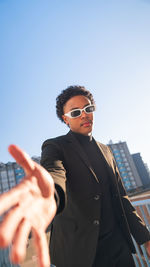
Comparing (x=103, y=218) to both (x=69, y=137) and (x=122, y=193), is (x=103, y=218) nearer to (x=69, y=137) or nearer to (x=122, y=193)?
(x=122, y=193)

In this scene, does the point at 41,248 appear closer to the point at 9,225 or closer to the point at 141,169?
the point at 9,225

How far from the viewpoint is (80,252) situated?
1.24m

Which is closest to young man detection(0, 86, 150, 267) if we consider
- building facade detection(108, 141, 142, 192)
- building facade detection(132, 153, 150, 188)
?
building facade detection(108, 141, 142, 192)

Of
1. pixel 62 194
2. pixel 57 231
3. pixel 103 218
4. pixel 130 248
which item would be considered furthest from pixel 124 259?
pixel 62 194

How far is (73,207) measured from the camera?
136cm

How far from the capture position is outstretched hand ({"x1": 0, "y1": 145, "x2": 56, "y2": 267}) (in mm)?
423

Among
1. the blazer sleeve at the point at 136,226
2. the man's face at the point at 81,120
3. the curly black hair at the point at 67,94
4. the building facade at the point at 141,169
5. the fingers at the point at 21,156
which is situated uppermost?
the curly black hair at the point at 67,94

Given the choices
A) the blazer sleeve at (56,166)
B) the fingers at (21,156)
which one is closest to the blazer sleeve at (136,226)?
the blazer sleeve at (56,166)

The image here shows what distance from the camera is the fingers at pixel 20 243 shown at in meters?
0.41

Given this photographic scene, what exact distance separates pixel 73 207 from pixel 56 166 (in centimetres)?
47

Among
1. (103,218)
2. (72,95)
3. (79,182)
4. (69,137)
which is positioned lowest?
(103,218)

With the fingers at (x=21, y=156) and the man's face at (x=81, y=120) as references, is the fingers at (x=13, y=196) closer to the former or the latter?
the fingers at (x=21, y=156)

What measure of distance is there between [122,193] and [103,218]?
0.56 meters

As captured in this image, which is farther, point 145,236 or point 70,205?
point 145,236
